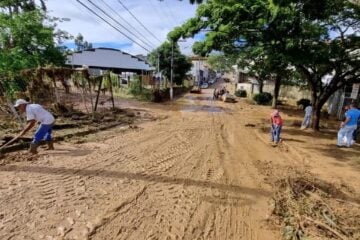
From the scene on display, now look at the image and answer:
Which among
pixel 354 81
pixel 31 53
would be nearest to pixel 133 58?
pixel 31 53

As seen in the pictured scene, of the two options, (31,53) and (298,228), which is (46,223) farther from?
(31,53)

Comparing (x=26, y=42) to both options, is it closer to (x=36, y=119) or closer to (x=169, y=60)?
(x=36, y=119)

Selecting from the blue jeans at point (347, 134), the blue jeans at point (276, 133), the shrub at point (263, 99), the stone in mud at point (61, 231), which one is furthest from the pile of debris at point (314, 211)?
the shrub at point (263, 99)

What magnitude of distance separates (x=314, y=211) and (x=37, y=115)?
703 centimetres

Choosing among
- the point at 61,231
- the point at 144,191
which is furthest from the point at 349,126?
the point at 61,231

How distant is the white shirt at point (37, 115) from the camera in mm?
8250

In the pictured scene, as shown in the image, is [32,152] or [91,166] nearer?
[91,166]

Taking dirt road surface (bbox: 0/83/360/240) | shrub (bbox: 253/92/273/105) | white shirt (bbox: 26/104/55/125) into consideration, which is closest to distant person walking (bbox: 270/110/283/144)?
dirt road surface (bbox: 0/83/360/240)

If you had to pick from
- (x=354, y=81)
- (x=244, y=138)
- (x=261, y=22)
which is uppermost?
(x=261, y=22)

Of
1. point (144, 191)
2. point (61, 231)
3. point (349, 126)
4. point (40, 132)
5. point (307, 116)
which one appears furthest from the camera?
point (307, 116)

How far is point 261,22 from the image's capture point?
1341cm

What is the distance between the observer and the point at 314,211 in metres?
6.15

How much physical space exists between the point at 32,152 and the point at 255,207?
599 cm

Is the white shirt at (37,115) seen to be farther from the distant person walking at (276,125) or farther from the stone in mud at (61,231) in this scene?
the distant person walking at (276,125)
